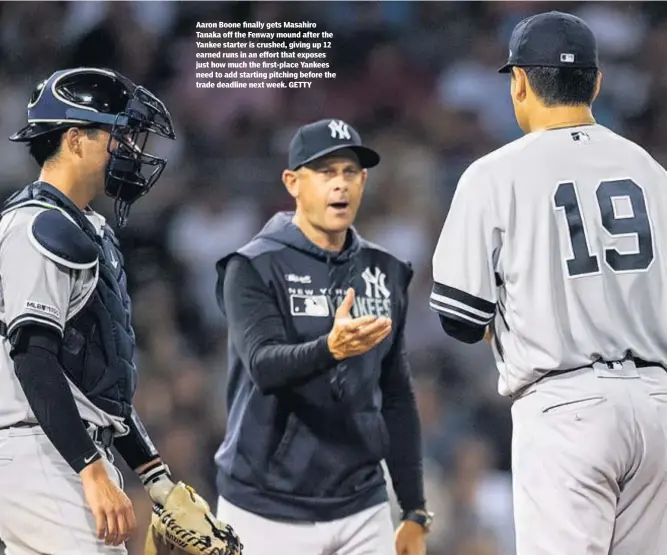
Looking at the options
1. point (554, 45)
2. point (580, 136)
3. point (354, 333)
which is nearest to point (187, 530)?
point (354, 333)

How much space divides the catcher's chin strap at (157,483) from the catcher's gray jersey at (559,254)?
762 mm

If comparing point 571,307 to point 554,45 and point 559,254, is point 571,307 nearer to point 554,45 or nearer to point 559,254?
point 559,254

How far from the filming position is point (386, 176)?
4.43 metres

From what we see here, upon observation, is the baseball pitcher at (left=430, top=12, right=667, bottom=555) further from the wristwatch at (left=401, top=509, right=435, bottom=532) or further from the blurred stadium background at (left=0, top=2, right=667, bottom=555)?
the blurred stadium background at (left=0, top=2, right=667, bottom=555)

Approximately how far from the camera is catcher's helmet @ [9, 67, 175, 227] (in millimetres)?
2484

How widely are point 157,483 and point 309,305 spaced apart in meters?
0.85

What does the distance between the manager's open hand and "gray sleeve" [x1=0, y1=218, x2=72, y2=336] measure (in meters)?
0.71

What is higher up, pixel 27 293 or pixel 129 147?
pixel 129 147

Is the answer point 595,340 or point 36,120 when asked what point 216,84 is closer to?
point 36,120

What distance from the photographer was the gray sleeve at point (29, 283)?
2.22 meters

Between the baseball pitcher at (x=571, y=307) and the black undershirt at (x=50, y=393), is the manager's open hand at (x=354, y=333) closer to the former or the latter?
the baseball pitcher at (x=571, y=307)

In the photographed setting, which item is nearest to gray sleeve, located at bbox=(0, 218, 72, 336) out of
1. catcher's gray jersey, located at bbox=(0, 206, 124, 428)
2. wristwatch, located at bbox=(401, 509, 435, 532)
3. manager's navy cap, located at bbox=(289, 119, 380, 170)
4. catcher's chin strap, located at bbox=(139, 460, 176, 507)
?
catcher's gray jersey, located at bbox=(0, 206, 124, 428)

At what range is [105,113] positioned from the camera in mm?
2516

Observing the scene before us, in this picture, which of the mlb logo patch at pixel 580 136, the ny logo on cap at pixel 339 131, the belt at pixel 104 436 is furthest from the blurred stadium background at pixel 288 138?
the mlb logo patch at pixel 580 136
